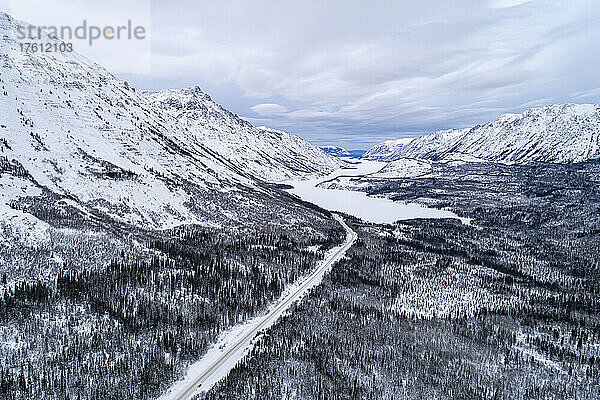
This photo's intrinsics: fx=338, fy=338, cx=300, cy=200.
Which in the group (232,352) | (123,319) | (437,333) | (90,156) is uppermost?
(90,156)

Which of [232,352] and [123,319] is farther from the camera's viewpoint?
[123,319]

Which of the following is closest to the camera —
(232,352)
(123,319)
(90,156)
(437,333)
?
(232,352)

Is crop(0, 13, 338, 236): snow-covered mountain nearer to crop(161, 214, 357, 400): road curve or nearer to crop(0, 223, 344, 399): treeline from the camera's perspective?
Answer: crop(0, 223, 344, 399): treeline

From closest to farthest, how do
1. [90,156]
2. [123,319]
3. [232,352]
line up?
[232,352] < [123,319] < [90,156]

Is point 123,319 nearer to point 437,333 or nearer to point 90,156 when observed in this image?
point 437,333

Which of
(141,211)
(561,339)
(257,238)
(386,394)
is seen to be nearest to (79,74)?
(141,211)

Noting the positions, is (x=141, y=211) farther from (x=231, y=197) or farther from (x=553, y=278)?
(x=553, y=278)

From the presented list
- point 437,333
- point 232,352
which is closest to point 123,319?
point 232,352

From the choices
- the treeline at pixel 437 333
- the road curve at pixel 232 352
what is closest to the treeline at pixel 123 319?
the road curve at pixel 232 352
